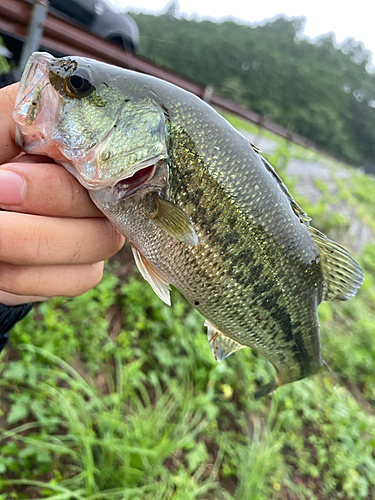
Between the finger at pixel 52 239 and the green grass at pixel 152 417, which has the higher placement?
the finger at pixel 52 239

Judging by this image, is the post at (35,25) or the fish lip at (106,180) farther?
the post at (35,25)

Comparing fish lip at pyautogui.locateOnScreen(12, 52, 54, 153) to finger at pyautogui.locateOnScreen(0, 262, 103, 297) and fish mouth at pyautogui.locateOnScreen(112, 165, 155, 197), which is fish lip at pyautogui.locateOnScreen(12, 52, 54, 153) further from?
finger at pyautogui.locateOnScreen(0, 262, 103, 297)

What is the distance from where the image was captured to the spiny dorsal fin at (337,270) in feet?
4.17

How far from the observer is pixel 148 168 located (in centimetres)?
105

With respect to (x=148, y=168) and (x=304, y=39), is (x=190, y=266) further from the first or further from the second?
(x=304, y=39)

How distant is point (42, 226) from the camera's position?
999 millimetres

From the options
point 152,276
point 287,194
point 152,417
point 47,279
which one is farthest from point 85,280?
point 152,417

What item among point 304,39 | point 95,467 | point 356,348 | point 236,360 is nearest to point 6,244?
point 95,467

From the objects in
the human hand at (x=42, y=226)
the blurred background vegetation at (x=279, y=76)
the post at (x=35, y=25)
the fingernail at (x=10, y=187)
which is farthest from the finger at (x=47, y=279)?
the blurred background vegetation at (x=279, y=76)

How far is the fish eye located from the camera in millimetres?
975

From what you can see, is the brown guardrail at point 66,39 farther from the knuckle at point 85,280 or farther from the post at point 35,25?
the knuckle at point 85,280

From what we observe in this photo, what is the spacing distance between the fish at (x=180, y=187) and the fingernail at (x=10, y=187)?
4.2 inches

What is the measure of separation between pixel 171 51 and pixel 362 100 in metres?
33.7

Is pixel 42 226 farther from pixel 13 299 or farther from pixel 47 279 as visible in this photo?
pixel 13 299
